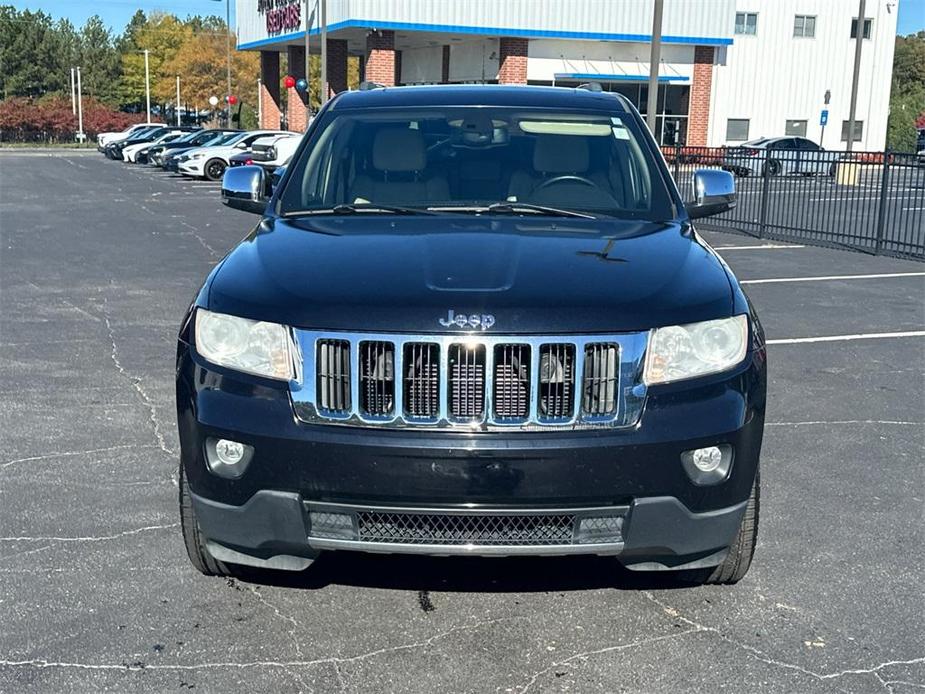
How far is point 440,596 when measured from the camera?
13.3ft

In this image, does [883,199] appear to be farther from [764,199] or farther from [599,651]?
[599,651]

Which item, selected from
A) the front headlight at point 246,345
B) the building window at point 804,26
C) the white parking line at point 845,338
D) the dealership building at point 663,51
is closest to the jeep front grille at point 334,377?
the front headlight at point 246,345

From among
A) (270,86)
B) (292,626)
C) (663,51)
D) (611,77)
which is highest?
(663,51)

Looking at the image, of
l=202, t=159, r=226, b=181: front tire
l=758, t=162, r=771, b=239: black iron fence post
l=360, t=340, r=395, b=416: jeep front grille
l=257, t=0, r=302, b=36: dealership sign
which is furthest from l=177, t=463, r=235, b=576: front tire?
l=257, t=0, r=302, b=36: dealership sign

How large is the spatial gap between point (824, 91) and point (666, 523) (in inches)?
1836

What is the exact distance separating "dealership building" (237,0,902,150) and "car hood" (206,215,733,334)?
3506 centimetres

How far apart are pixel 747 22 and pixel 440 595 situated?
44603 mm

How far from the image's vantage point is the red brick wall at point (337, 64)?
145 ft

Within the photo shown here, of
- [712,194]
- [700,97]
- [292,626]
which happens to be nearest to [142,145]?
[700,97]

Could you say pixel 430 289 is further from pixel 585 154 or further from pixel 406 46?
pixel 406 46

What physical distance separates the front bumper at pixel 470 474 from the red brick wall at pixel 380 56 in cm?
3736

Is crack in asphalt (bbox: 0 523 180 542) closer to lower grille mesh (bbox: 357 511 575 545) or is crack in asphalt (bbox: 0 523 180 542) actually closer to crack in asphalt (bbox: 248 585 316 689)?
crack in asphalt (bbox: 248 585 316 689)

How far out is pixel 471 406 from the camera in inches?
132

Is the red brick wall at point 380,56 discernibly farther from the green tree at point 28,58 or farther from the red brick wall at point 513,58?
the green tree at point 28,58
